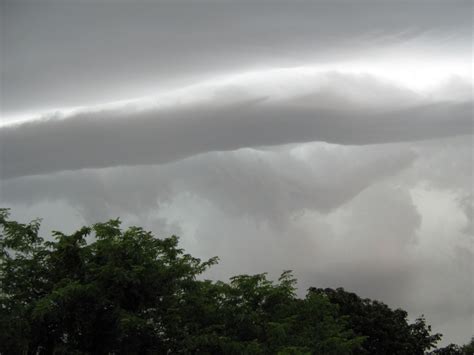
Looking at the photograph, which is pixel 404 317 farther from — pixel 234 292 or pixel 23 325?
Result: pixel 23 325

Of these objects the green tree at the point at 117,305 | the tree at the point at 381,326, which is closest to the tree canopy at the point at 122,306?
the green tree at the point at 117,305

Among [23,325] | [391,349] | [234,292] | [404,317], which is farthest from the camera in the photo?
[404,317]

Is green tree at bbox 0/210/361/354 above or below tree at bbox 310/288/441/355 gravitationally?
below

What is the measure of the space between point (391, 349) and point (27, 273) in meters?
34.5

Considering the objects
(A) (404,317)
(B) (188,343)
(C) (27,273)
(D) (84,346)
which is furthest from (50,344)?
(A) (404,317)

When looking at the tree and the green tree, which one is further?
the tree

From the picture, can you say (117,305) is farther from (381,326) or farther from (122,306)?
(381,326)

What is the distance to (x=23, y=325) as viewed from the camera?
25.8 meters

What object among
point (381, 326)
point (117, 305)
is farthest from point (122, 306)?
point (381, 326)

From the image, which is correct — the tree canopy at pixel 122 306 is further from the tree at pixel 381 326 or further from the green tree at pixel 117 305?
the tree at pixel 381 326

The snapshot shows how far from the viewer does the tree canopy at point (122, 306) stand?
27594 millimetres

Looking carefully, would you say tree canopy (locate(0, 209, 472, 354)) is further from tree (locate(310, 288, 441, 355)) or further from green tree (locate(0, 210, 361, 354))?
tree (locate(310, 288, 441, 355))

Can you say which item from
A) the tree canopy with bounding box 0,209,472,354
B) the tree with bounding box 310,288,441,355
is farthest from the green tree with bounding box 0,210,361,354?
the tree with bounding box 310,288,441,355

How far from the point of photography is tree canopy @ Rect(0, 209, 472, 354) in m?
27.6
